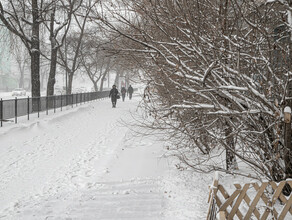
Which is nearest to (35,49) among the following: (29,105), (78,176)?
(29,105)

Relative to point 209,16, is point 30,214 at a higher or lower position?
lower

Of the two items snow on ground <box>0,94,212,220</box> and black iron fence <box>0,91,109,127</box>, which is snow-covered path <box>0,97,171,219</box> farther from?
black iron fence <box>0,91,109,127</box>

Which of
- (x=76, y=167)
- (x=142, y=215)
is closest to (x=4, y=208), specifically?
(x=142, y=215)

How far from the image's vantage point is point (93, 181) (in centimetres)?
754

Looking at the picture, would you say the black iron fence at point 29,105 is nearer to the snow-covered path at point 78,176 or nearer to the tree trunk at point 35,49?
the snow-covered path at point 78,176

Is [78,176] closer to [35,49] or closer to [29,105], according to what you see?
[29,105]

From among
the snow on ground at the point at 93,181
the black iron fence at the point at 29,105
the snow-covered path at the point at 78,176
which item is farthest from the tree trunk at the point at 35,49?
the snow on ground at the point at 93,181

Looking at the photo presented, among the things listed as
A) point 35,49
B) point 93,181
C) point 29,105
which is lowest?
point 93,181

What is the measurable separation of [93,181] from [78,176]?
55 centimetres

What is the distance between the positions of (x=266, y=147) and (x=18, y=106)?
1258 cm

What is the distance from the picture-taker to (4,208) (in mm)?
5930

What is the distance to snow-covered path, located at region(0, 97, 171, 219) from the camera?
5.87m

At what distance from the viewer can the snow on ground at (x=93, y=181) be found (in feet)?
19.1

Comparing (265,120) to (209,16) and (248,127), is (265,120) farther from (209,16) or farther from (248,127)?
(209,16)
